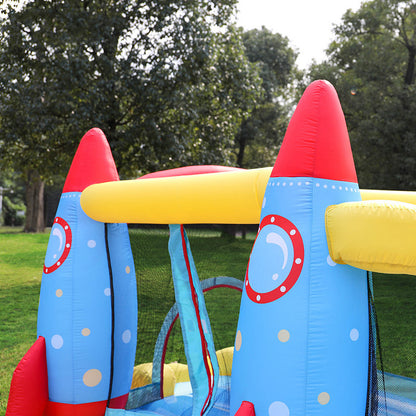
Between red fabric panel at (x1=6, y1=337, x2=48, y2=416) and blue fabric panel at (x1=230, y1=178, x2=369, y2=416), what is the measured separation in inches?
62.0

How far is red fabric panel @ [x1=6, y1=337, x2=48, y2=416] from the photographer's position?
3100mm

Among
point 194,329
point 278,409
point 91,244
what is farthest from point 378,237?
point 91,244

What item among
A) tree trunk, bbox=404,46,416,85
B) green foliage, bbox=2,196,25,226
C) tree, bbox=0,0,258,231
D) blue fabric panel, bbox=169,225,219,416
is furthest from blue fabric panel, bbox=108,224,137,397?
green foliage, bbox=2,196,25,226

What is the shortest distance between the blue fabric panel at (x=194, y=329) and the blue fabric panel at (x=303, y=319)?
2.08ft

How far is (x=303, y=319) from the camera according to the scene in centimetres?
196

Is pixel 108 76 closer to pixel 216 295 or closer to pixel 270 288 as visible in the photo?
pixel 216 295

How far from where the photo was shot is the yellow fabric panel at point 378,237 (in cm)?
178

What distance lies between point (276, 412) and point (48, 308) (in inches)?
73.6

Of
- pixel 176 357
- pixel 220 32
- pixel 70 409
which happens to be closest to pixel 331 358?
pixel 70 409

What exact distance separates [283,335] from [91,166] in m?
1.99

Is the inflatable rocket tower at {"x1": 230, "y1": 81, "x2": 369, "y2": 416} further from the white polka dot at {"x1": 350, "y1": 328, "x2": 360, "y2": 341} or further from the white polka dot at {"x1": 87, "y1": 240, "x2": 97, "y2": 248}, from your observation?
the white polka dot at {"x1": 87, "y1": 240, "x2": 97, "y2": 248}

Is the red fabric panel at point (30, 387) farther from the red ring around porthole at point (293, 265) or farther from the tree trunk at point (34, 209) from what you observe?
the tree trunk at point (34, 209)

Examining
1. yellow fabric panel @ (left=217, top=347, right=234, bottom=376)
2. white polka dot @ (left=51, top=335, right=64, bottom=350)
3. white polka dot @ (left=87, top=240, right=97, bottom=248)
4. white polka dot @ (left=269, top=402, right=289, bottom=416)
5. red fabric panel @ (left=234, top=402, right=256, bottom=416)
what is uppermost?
white polka dot @ (left=87, top=240, right=97, bottom=248)

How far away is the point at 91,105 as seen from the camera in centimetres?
858
